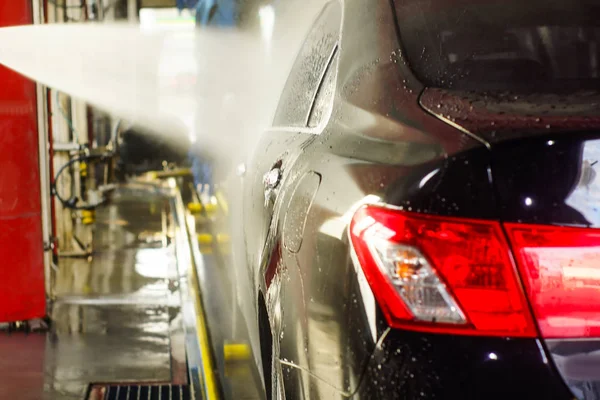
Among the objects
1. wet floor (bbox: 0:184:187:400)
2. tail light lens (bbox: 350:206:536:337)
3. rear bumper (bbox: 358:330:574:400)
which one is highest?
tail light lens (bbox: 350:206:536:337)

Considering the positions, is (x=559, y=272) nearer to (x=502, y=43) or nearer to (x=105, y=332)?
(x=502, y=43)

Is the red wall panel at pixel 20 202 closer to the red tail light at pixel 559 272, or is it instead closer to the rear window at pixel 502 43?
the rear window at pixel 502 43

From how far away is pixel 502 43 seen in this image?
99.7 inches

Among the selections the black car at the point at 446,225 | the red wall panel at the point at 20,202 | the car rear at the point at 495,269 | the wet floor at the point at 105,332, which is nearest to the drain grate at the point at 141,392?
the wet floor at the point at 105,332

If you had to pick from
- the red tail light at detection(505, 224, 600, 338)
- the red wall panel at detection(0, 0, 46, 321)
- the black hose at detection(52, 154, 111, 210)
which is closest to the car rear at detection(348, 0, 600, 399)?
the red tail light at detection(505, 224, 600, 338)

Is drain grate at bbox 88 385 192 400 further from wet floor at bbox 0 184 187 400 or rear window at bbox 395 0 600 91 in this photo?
A: rear window at bbox 395 0 600 91

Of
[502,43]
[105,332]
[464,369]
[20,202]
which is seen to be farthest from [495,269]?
[20,202]

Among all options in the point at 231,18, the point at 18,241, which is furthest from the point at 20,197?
the point at 231,18

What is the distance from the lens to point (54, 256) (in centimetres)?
793

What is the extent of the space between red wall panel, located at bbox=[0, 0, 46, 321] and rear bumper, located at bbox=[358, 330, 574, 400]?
447 centimetres

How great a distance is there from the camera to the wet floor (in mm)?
4949

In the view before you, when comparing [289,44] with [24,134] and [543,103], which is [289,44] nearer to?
[24,134]

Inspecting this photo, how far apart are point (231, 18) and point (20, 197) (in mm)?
6358

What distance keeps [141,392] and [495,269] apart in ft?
11.0
